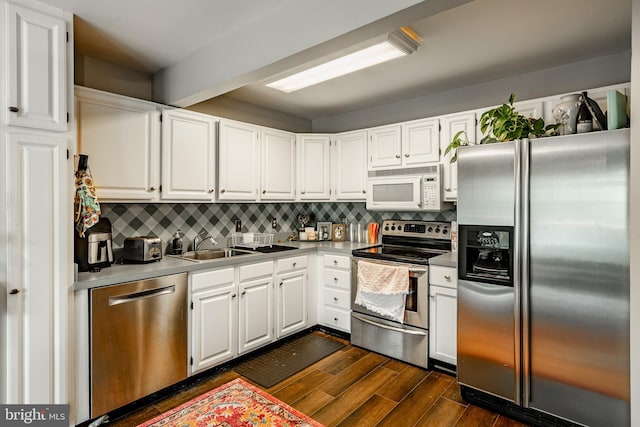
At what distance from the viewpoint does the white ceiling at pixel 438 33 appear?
1.99 meters

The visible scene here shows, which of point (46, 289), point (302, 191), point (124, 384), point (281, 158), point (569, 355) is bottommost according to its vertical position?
point (124, 384)

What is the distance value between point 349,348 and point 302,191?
1.76m

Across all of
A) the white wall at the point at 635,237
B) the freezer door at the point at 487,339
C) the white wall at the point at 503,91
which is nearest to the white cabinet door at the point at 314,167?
the white wall at the point at 503,91

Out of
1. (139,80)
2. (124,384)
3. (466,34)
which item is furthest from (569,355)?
(139,80)

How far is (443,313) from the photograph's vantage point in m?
2.80

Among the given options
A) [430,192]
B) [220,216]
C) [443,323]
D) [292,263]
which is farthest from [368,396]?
[220,216]

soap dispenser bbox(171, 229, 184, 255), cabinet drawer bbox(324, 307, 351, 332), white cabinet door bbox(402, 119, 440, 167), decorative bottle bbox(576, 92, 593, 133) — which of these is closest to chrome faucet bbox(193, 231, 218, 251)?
soap dispenser bbox(171, 229, 184, 255)

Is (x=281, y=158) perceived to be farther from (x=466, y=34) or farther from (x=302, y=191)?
(x=466, y=34)

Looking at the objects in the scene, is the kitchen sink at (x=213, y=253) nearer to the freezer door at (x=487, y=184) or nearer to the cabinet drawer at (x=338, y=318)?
the cabinet drawer at (x=338, y=318)

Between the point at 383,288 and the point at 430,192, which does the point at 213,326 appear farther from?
the point at 430,192

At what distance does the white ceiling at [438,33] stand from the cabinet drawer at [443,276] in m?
1.67

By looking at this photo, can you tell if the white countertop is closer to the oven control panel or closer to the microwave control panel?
the oven control panel

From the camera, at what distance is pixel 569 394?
79.9 inches

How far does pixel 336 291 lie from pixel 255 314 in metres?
0.90
